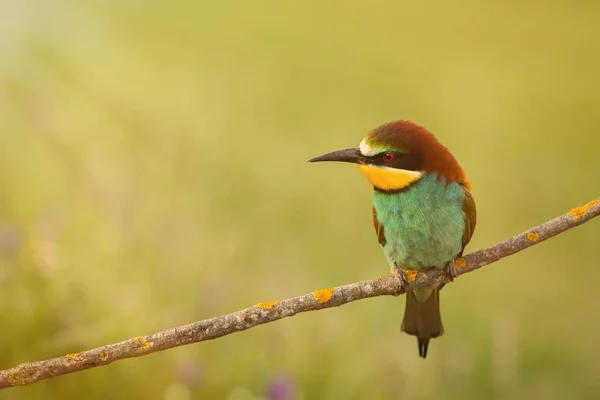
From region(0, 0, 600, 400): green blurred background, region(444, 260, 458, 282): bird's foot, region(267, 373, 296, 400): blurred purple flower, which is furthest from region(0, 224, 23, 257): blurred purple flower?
region(444, 260, 458, 282): bird's foot

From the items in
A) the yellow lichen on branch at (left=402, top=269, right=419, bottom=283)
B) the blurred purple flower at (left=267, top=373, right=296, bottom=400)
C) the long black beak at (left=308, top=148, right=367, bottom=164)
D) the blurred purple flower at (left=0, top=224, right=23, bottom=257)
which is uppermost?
the long black beak at (left=308, top=148, right=367, bottom=164)

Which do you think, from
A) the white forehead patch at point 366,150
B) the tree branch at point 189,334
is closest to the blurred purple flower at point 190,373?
the tree branch at point 189,334

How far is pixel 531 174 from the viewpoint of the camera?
8.29ft

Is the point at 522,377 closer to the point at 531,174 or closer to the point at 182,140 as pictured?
the point at 531,174

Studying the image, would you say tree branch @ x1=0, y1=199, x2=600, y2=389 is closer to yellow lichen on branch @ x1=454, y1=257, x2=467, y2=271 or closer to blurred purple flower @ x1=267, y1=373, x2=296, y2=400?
yellow lichen on branch @ x1=454, y1=257, x2=467, y2=271

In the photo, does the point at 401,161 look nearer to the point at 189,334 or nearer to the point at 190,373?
the point at 189,334

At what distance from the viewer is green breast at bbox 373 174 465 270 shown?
1.97 meters

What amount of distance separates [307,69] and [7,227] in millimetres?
1170

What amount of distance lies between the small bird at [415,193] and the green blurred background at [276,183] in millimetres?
380

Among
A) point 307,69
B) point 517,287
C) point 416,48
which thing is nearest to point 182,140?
point 307,69

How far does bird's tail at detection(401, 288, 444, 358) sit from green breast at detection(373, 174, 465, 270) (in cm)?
19

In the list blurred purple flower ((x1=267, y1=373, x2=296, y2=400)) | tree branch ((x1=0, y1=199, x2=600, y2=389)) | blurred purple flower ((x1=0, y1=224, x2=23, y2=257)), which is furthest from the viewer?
blurred purple flower ((x1=267, y1=373, x2=296, y2=400))

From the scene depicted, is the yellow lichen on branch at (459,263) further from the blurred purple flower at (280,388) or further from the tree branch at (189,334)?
the blurred purple flower at (280,388)

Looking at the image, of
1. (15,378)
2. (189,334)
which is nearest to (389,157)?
(189,334)
